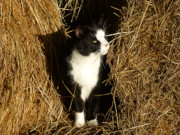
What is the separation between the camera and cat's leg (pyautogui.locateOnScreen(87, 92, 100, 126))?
2205 millimetres

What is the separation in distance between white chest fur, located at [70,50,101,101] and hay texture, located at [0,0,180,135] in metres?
0.15

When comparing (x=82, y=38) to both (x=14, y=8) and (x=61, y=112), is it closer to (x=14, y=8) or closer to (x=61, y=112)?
(x=14, y=8)

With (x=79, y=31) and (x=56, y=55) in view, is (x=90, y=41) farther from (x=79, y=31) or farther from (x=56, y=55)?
(x=56, y=55)

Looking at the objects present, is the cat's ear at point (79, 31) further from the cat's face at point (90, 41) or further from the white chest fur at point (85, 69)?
the white chest fur at point (85, 69)

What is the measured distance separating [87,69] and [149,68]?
57 centimetres

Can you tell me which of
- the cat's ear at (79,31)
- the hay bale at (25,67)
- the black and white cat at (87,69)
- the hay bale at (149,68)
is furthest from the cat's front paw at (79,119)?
the cat's ear at (79,31)

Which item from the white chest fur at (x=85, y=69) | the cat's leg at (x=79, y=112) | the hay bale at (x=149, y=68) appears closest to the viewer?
the hay bale at (x=149, y=68)

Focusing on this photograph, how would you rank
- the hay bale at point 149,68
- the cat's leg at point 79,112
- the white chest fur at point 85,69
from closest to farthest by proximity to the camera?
the hay bale at point 149,68
the white chest fur at point 85,69
the cat's leg at point 79,112

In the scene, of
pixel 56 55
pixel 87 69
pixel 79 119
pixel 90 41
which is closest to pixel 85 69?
pixel 87 69

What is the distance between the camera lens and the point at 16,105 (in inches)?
81.6

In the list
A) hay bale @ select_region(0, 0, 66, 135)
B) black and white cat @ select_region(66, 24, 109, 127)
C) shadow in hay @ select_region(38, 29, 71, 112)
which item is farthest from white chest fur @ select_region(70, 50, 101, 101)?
hay bale @ select_region(0, 0, 66, 135)

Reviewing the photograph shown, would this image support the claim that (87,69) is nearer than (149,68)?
No

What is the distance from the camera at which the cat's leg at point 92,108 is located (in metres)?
2.20

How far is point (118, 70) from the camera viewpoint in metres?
1.90
